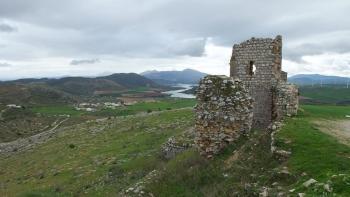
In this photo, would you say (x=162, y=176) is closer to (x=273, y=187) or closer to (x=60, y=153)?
(x=273, y=187)

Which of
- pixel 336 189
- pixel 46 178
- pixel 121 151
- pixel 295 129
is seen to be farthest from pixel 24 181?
pixel 336 189

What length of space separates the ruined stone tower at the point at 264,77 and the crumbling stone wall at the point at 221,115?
659 cm

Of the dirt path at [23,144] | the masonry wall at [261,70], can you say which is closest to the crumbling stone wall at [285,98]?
the masonry wall at [261,70]

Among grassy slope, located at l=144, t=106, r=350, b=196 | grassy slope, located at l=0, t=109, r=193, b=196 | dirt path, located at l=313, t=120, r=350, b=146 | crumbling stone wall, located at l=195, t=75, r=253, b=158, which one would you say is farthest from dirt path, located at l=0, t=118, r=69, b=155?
grassy slope, located at l=144, t=106, r=350, b=196

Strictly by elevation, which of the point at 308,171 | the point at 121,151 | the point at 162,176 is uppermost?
the point at 308,171

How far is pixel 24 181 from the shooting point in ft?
129

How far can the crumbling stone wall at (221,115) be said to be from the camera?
65.8ft

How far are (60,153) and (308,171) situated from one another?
38.5 m

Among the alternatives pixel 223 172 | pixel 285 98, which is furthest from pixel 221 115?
pixel 285 98

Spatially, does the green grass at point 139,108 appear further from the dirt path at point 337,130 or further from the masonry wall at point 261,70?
the dirt path at point 337,130

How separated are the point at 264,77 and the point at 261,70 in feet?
1.53

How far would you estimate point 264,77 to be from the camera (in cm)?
2716

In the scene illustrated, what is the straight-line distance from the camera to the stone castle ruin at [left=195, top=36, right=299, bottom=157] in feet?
66.1

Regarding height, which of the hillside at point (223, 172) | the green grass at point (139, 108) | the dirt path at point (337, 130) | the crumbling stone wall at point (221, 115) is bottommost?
the green grass at point (139, 108)
